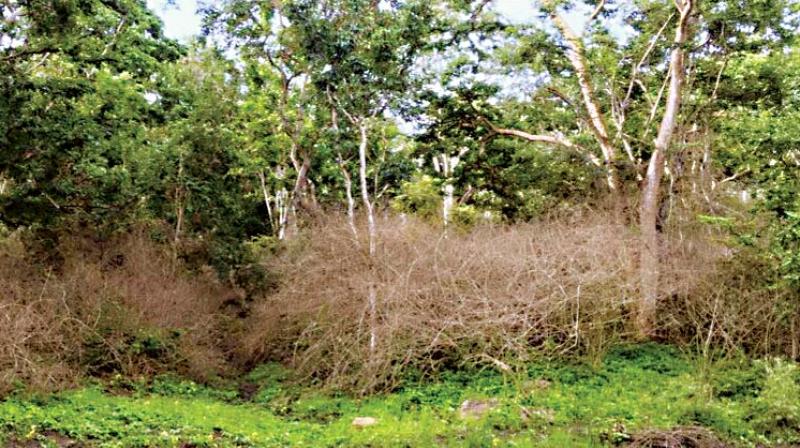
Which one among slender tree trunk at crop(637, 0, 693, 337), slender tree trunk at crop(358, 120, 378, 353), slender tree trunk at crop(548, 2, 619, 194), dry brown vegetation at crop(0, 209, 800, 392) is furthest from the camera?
slender tree trunk at crop(548, 2, 619, 194)

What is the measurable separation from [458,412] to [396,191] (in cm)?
861

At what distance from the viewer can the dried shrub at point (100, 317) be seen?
403 inches

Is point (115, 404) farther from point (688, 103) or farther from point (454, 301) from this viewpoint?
point (688, 103)

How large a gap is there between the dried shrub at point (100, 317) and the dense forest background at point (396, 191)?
0.05 meters

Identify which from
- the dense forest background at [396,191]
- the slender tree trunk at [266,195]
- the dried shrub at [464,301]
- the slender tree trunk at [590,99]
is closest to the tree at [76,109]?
the dense forest background at [396,191]

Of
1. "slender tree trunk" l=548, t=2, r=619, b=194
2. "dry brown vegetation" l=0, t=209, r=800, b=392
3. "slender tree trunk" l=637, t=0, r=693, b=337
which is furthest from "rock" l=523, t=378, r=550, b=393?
"slender tree trunk" l=548, t=2, r=619, b=194

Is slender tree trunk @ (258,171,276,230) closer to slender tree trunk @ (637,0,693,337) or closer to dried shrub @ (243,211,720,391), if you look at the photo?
dried shrub @ (243,211,720,391)

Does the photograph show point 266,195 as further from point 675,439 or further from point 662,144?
point 675,439

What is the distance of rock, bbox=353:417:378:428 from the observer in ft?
30.5

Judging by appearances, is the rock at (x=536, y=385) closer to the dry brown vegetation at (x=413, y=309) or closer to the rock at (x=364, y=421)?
the dry brown vegetation at (x=413, y=309)

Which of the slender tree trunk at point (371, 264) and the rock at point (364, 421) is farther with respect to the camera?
the slender tree trunk at point (371, 264)

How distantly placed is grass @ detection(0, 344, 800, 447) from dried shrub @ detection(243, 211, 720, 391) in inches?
18.1

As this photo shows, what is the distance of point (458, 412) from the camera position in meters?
9.63

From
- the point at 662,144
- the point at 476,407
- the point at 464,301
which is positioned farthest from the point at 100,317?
the point at 662,144
